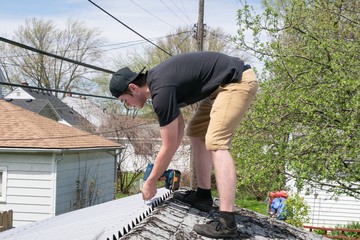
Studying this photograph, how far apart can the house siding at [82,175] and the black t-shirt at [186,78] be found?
33.3 feet

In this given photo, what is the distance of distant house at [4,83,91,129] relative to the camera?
23469mm

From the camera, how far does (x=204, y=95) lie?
2.73 meters

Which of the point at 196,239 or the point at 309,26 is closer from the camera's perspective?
the point at 196,239

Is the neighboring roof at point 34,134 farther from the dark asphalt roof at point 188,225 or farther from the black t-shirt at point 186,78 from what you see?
the black t-shirt at point 186,78

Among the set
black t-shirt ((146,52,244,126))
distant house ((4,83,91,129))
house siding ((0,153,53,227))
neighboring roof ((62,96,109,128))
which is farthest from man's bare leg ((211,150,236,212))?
distant house ((4,83,91,129))

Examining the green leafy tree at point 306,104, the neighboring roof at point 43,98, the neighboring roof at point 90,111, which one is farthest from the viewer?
the neighboring roof at point 43,98

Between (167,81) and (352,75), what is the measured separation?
19.3 feet

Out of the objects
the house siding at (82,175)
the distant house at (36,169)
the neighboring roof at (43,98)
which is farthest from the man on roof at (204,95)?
the neighboring roof at (43,98)

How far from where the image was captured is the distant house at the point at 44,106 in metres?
23.5

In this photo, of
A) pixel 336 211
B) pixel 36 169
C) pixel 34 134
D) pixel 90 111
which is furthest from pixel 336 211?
pixel 90 111

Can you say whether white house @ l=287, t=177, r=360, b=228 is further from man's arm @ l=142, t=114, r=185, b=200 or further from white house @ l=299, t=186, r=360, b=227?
man's arm @ l=142, t=114, r=185, b=200

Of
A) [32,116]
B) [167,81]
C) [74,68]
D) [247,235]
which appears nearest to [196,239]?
[247,235]

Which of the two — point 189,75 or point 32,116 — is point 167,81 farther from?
point 32,116

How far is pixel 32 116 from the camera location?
547 inches
